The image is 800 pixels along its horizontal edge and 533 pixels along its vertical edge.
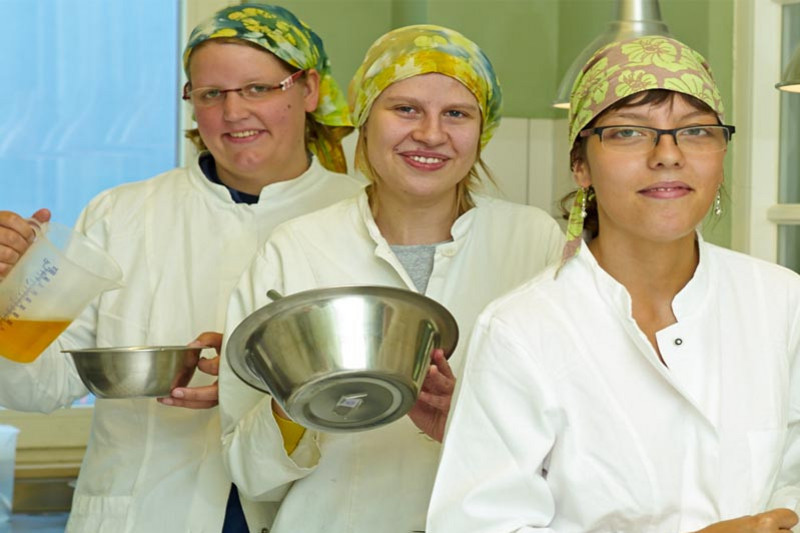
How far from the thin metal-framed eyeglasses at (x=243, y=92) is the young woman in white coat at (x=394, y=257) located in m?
0.20

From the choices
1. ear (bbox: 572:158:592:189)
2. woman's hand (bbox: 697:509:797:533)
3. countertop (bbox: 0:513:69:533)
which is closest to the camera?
woman's hand (bbox: 697:509:797:533)

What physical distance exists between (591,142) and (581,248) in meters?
0.14

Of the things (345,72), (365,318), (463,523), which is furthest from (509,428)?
(345,72)

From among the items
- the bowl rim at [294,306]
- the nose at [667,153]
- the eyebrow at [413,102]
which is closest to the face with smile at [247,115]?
the eyebrow at [413,102]

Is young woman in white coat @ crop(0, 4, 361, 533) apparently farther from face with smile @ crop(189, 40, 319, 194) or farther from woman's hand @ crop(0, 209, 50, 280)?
woman's hand @ crop(0, 209, 50, 280)

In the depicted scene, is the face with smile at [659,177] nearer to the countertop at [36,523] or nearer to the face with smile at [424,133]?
the face with smile at [424,133]

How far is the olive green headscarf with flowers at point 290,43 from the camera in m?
2.04

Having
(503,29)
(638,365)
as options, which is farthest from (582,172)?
(503,29)

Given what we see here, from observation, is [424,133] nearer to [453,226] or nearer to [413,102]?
[413,102]

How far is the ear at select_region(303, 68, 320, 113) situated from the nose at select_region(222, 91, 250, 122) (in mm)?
155

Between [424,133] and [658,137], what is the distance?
443mm

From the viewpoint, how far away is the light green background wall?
10.7 feet

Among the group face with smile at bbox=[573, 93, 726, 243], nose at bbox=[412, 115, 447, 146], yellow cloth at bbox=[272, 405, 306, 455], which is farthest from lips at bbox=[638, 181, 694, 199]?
yellow cloth at bbox=[272, 405, 306, 455]

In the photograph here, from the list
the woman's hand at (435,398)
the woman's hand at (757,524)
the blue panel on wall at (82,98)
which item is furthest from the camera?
the blue panel on wall at (82,98)
